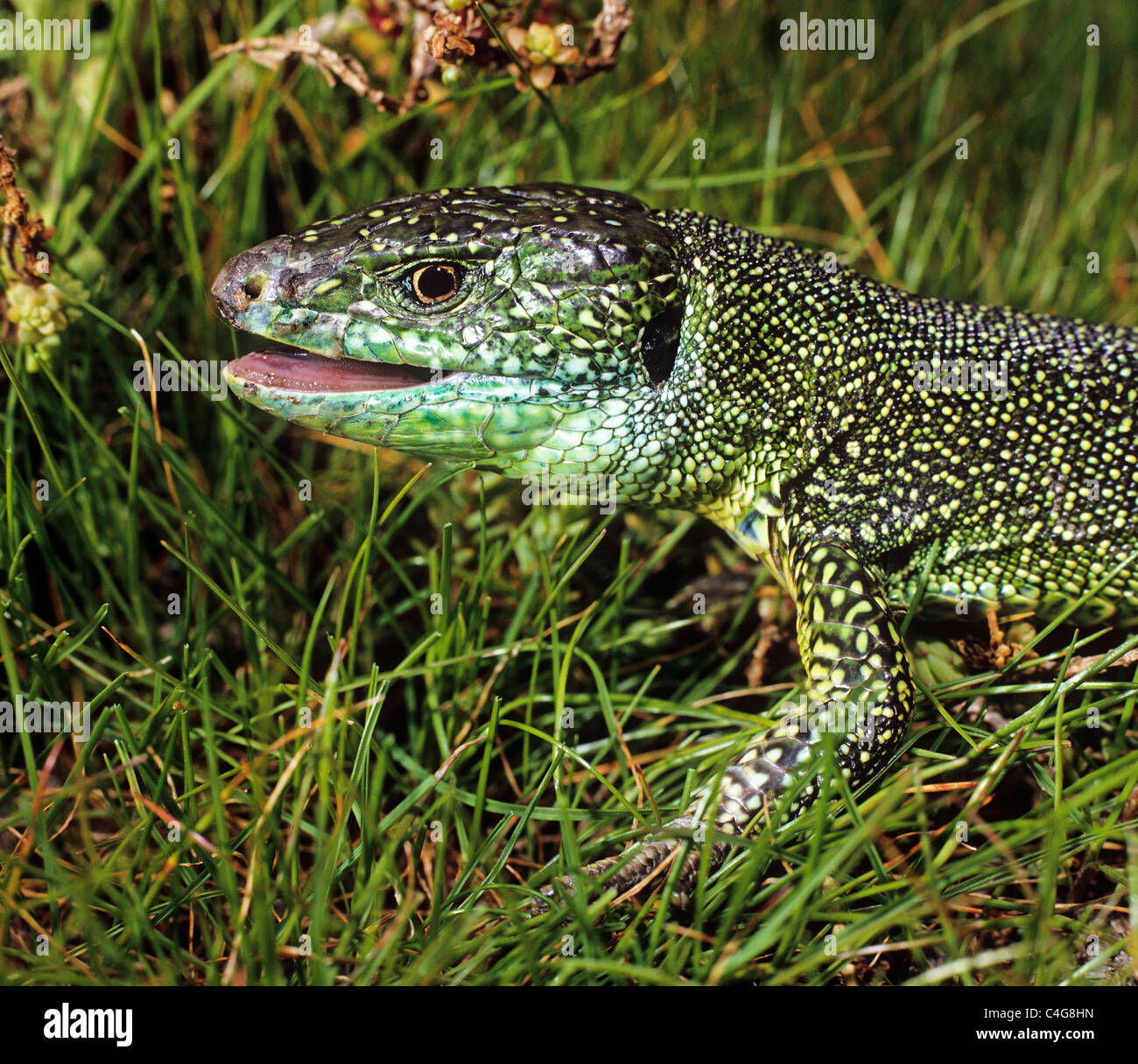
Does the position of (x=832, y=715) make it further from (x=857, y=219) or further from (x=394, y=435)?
(x=857, y=219)

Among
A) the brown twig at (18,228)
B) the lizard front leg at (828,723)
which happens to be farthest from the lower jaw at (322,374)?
the lizard front leg at (828,723)

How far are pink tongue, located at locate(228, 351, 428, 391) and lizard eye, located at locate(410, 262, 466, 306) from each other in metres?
0.21

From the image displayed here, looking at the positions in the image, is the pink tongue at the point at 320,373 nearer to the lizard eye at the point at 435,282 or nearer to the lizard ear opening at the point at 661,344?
the lizard eye at the point at 435,282

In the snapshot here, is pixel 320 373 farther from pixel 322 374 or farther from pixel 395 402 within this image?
pixel 395 402

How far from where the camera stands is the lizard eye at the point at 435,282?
8.23 feet

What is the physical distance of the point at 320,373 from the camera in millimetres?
2609

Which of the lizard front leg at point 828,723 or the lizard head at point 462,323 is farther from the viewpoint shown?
the lizard head at point 462,323

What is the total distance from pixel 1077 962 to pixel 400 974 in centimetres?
177

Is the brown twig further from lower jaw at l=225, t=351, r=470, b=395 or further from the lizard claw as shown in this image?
the lizard claw

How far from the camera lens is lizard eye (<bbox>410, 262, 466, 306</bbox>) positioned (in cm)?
251

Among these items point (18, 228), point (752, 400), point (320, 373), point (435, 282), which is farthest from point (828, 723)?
point (18, 228)

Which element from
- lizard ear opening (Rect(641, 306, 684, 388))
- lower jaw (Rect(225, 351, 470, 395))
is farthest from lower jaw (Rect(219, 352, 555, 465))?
lizard ear opening (Rect(641, 306, 684, 388))

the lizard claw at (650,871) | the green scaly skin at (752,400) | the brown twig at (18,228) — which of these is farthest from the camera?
the brown twig at (18,228)

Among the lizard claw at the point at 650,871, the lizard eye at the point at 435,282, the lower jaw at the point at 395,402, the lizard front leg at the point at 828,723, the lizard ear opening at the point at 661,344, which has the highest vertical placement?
the lizard eye at the point at 435,282
